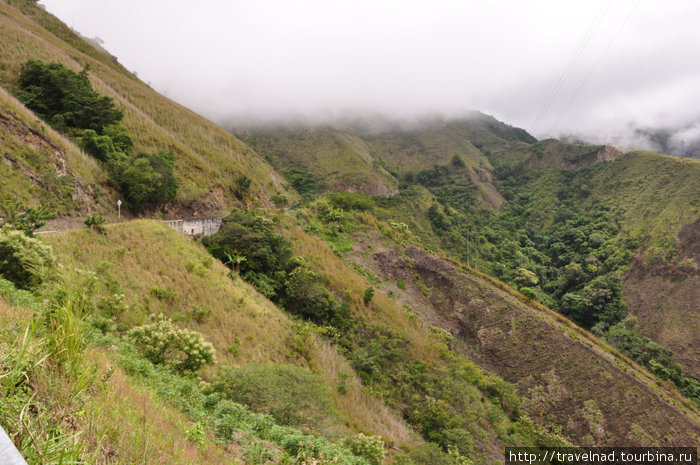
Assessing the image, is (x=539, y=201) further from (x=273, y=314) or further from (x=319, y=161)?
(x=273, y=314)

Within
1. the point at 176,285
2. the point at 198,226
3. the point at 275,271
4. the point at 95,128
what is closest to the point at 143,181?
the point at 198,226

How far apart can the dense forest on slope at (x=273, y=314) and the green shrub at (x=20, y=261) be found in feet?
0.19

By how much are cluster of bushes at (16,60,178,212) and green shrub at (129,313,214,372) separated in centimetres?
1605

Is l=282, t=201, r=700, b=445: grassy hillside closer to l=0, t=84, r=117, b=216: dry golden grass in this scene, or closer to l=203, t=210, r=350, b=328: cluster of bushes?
l=203, t=210, r=350, b=328: cluster of bushes

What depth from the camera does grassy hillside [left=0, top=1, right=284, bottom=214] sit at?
90.4 ft

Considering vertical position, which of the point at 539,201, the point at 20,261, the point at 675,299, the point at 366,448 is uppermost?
the point at 539,201

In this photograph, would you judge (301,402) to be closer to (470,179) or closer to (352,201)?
(352,201)

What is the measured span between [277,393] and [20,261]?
24.8 ft

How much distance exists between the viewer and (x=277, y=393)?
8.20m

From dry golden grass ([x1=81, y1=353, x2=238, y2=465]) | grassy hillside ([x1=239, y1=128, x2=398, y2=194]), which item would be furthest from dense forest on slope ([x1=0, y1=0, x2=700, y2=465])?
grassy hillside ([x1=239, y1=128, x2=398, y2=194])

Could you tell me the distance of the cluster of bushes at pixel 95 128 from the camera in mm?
21781

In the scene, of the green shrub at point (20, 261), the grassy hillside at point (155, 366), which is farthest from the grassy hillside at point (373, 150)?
the green shrub at point (20, 261)

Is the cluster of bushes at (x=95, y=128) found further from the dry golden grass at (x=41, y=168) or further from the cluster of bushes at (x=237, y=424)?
the cluster of bushes at (x=237, y=424)

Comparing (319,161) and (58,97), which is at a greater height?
(319,161)
